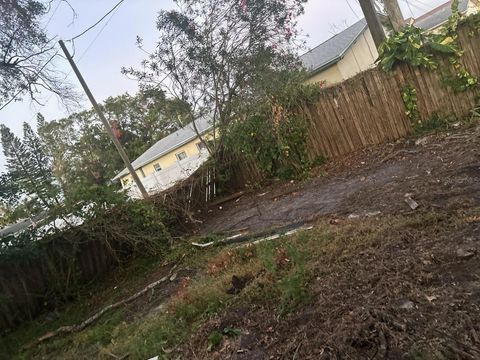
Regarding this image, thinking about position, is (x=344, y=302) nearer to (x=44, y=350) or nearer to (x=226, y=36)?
(x=44, y=350)

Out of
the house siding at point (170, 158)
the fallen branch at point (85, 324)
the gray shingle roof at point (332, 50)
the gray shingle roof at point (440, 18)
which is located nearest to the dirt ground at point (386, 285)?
the fallen branch at point (85, 324)

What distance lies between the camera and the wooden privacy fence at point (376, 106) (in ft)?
23.0

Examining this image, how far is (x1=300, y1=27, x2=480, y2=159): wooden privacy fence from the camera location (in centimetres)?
701

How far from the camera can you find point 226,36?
33.6 feet

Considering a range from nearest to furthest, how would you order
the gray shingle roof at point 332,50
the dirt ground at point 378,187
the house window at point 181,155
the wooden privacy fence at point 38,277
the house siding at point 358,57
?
the dirt ground at point 378,187, the wooden privacy fence at point 38,277, the gray shingle roof at point 332,50, the house siding at point 358,57, the house window at point 181,155

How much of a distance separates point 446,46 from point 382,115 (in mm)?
1749

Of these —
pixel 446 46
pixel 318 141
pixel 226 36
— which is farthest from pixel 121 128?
pixel 446 46

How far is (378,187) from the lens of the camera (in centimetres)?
551

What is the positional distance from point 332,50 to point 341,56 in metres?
1.46

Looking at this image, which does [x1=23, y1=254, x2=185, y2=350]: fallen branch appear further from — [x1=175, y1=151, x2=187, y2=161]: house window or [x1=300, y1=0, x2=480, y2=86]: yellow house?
[x1=175, y1=151, x2=187, y2=161]: house window

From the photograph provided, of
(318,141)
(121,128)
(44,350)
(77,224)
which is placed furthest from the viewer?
(121,128)

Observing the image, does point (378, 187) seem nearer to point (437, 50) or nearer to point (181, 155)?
point (437, 50)

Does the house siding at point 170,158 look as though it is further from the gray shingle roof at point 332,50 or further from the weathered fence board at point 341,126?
the weathered fence board at point 341,126

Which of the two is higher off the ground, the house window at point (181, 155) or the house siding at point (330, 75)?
the house siding at point (330, 75)
